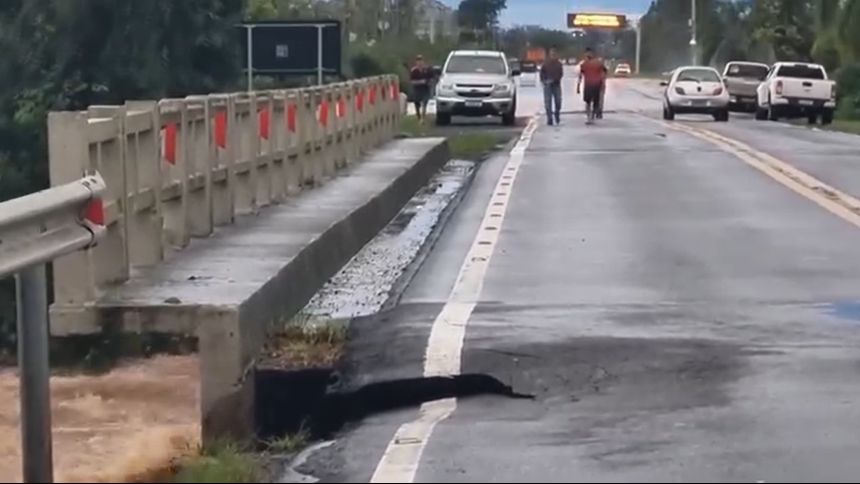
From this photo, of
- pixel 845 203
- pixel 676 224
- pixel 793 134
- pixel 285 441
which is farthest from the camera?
pixel 793 134

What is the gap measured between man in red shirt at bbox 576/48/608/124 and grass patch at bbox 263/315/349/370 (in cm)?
3190

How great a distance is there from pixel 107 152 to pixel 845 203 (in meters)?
10.5

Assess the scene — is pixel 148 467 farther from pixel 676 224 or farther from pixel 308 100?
pixel 308 100

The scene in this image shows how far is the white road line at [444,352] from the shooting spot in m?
7.45

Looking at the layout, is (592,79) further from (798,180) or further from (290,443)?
(290,443)

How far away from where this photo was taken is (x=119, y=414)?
10.6 metres

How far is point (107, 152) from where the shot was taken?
1111cm

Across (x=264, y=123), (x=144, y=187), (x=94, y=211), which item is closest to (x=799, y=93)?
(x=264, y=123)

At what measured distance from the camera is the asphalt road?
7621 millimetres

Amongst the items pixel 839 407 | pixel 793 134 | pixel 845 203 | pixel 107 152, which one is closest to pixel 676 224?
pixel 845 203

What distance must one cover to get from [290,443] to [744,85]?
2024 inches

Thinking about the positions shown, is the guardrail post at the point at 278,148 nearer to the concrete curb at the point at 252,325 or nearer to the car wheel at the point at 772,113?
the concrete curb at the point at 252,325

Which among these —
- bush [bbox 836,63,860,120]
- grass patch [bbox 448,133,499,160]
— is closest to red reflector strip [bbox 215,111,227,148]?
grass patch [bbox 448,133,499,160]

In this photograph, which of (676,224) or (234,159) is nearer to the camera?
(234,159)
